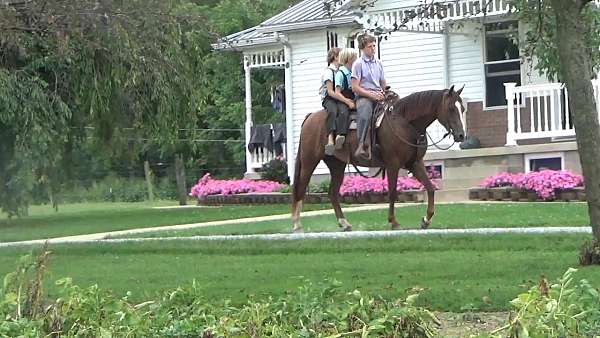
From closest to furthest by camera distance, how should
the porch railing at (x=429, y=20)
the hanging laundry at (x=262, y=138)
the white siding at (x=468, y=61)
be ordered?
the porch railing at (x=429, y=20) < the white siding at (x=468, y=61) < the hanging laundry at (x=262, y=138)

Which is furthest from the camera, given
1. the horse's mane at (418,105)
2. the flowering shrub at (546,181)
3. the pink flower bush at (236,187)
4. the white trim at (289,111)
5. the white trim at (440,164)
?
the white trim at (289,111)

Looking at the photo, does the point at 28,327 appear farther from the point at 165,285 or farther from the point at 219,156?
the point at 219,156

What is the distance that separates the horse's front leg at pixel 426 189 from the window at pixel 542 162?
811cm

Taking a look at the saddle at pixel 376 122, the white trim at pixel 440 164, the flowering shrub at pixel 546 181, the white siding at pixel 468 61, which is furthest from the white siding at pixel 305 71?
the saddle at pixel 376 122

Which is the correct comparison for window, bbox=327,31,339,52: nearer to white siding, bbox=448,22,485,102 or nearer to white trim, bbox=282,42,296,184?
white trim, bbox=282,42,296,184

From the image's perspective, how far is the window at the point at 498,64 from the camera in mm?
24000

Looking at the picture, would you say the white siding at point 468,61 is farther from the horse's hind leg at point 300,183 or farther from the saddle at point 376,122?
the saddle at point 376,122

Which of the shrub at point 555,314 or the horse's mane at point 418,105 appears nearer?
the shrub at point 555,314

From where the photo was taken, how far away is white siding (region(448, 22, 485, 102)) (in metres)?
24.4

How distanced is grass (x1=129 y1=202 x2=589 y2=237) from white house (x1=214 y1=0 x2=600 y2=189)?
8.19ft

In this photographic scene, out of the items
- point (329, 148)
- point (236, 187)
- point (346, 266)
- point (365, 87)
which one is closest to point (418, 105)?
point (365, 87)

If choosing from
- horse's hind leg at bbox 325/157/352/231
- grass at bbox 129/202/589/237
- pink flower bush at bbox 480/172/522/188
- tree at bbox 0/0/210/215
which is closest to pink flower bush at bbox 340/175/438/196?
pink flower bush at bbox 480/172/522/188

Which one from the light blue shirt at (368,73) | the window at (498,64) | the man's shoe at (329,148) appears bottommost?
the man's shoe at (329,148)

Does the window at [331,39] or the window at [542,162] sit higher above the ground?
the window at [331,39]
